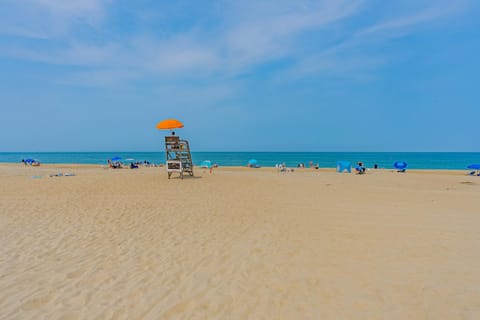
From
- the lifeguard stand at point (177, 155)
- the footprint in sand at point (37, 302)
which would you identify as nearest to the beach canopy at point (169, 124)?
the lifeguard stand at point (177, 155)

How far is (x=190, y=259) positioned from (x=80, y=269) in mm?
1613

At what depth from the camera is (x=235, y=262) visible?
4.49 metres

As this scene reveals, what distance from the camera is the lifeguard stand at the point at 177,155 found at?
1513cm

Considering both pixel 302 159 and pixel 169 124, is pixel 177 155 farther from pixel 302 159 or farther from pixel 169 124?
pixel 302 159

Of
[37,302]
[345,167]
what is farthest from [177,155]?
[345,167]

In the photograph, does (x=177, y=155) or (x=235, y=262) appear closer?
(x=235, y=262)

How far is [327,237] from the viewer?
19.4ft

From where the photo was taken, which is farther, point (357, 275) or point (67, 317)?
point (357, 275)

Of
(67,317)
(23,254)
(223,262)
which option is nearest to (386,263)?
(223,262)

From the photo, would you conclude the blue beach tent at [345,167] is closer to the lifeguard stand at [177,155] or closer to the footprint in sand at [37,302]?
the lifeguard stand at [177,155]

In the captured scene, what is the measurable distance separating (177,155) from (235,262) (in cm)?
1204

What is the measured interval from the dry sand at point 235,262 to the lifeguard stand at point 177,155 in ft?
22.1

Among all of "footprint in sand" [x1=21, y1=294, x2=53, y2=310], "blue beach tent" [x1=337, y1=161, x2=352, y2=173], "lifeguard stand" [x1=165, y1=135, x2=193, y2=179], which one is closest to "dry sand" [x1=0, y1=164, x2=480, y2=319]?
"footprint in sand" [x1=21, y1=294, x2=53, y2=310]

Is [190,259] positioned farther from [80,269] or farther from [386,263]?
[386,263]
